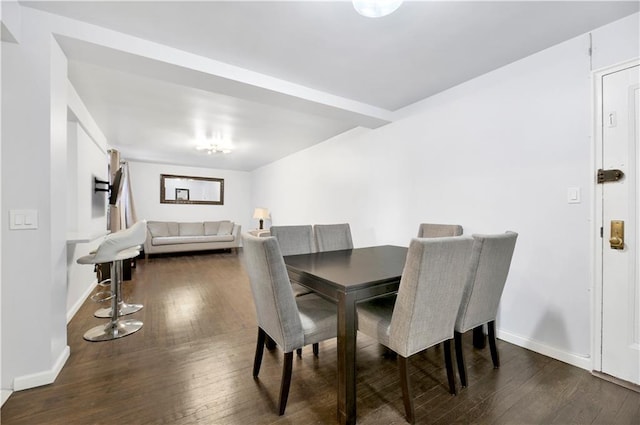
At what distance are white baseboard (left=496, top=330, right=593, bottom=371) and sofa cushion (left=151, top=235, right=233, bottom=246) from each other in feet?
19.9

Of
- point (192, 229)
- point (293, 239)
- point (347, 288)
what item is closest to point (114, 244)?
point (293, 239)

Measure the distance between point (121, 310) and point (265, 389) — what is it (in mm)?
2221

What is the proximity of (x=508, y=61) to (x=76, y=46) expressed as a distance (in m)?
3.28

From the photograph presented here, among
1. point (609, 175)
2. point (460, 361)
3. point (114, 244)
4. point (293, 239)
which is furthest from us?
point (293, 239)

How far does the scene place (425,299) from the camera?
4.45ft

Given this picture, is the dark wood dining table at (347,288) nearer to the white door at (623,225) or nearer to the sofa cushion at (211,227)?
the white door at (623,225)

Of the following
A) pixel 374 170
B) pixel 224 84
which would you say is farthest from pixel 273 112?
pixel 374 170

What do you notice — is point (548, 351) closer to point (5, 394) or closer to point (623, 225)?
point (623, 225)

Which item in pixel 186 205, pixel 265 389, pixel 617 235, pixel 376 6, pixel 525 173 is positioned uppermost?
pixel 376 6

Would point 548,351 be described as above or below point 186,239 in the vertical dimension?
below

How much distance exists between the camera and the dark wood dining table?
1.38 meters

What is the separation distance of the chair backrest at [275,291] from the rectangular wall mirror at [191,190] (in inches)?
262

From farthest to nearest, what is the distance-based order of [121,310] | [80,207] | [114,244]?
1. [80,207]
2. [121,310]
3. [114,244]

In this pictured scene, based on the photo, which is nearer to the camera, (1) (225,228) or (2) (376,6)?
(2) (376,6)
